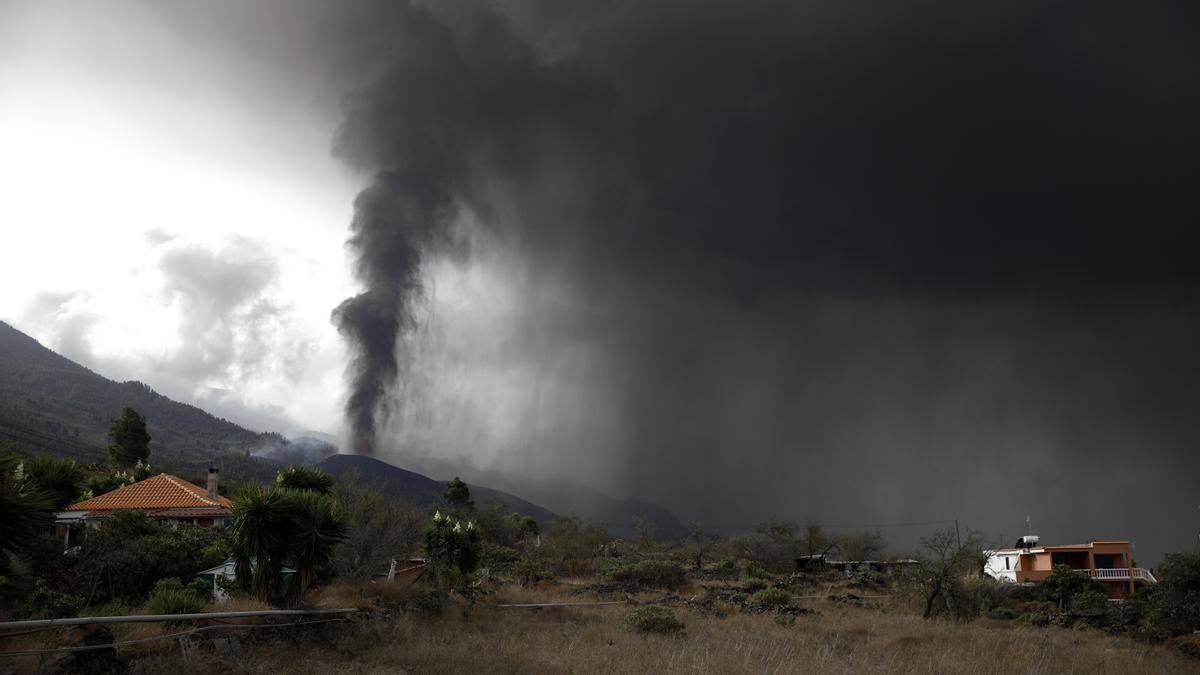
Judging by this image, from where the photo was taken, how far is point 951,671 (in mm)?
13227

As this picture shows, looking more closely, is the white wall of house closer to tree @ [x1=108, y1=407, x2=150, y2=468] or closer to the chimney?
the chimney

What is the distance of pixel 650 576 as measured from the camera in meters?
43.4

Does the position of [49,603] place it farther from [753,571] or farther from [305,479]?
[753,571]

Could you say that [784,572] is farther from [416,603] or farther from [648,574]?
[416,603]

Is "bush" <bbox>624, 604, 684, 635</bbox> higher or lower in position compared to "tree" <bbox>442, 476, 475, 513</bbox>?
lower

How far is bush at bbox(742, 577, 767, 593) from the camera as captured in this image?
43037 millimetres

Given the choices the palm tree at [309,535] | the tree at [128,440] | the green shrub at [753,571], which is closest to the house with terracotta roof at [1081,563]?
the green shrub at [753,571]

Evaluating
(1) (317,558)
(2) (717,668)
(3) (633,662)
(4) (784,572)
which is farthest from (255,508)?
(4) (784,572)

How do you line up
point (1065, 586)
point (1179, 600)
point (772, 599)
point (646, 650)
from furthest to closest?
point (1065, 586) < point (772, 599) < point (1179, 600) < point (646, 650)

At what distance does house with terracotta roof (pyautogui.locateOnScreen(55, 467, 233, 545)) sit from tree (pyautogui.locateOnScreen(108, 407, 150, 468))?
3960 centimetres

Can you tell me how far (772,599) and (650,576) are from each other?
1028 centimetres

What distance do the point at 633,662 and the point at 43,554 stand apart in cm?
1985

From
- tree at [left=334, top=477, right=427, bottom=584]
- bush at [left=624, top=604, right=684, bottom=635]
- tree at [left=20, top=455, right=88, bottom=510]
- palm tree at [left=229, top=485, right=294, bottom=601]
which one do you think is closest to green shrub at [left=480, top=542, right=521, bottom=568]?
tree at [left=334, top=477, right=427, bottom=584]

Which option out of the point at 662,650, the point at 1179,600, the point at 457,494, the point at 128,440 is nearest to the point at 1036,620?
the point at 1179,600
